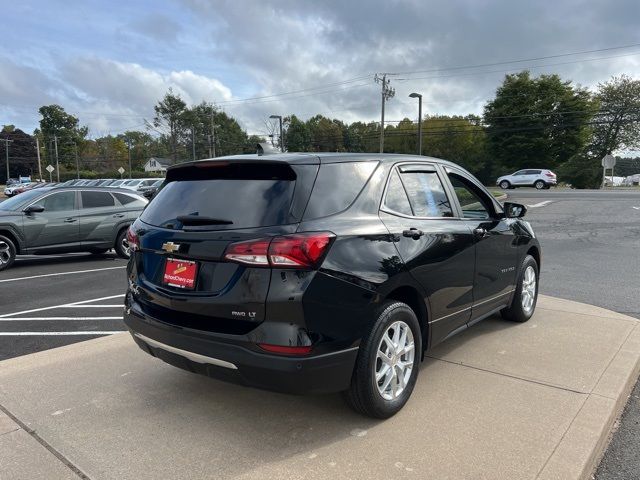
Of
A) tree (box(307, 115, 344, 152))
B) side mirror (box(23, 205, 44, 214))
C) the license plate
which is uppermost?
tree (box(307, 115, 344, 152))

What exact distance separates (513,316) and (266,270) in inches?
136

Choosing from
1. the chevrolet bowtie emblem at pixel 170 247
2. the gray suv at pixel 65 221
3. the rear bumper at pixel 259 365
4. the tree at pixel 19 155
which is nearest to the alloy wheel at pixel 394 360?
the rear bumper at pixel 259 365

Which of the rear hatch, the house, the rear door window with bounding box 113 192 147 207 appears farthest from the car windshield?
the house

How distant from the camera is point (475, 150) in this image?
66.8m

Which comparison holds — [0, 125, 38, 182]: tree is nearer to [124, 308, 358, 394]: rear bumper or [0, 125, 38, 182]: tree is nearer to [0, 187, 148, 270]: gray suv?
[0, 187, 148, 270]: gray suv

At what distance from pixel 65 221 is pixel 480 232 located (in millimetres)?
8902

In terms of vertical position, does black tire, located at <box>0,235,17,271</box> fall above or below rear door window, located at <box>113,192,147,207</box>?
below

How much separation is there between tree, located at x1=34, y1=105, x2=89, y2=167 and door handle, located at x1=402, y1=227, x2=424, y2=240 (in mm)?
89583

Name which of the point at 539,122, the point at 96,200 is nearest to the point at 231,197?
the point at 96,200

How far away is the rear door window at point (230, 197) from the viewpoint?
289 cm

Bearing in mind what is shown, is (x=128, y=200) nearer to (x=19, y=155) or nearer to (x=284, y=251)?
(x=284, y=251)

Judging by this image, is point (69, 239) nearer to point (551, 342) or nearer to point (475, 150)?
point (551, 342)

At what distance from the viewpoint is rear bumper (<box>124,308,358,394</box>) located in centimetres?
273

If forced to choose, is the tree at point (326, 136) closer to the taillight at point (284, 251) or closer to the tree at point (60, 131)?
the tree at point (60, 131)
